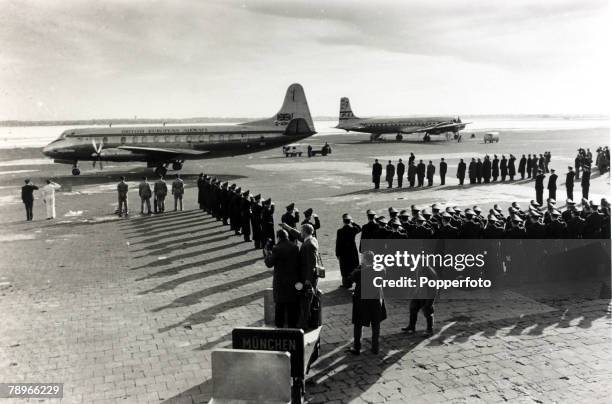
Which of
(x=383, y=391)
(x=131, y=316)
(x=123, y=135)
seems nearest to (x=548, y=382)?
(x=383, y=391)

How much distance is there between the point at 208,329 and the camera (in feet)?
27.9

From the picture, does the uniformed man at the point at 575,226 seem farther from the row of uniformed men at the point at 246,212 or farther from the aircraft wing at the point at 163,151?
the aircraft wing at the point at 163,151

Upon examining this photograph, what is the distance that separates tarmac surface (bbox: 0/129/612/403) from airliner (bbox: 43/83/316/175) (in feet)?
53.7

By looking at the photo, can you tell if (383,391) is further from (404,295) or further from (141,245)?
(141,245)

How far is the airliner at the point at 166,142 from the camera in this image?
32.5 m

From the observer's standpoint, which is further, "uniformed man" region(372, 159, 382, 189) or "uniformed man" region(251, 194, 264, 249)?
"uniformed man" region(372, 159, 382, 189)

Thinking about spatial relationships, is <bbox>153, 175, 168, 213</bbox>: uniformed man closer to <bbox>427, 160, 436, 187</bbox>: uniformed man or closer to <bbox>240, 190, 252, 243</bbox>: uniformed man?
<bbox>240, 190, 252, 243</bbox>: uniformed man

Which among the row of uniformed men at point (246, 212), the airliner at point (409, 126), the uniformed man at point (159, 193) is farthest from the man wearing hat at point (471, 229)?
the airliner at point (409, 126)

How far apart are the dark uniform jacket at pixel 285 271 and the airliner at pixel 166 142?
88.1ft

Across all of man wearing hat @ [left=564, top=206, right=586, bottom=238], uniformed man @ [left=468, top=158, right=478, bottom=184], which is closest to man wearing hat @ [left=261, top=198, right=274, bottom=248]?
man wearing hat @ [left=564, top=206, right=586, bottom=238]

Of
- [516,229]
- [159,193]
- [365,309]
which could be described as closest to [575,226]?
[516,229]

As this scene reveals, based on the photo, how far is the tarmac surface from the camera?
6.54 metres

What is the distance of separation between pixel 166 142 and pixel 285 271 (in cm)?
2798

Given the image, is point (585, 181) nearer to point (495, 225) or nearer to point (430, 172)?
point (430, 172)
